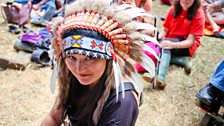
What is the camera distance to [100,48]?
112 centimetres

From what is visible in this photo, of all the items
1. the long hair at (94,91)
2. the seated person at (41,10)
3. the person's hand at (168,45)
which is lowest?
the long hair at (94,91)

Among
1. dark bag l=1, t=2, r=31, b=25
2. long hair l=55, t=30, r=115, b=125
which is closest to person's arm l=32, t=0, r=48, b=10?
dark bag l=1, t=2, r=31, b=25

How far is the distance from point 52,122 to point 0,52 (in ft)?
6.53

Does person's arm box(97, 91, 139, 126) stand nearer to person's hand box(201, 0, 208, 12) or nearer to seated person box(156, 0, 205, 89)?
seated person box(156, 0, 205, 89)

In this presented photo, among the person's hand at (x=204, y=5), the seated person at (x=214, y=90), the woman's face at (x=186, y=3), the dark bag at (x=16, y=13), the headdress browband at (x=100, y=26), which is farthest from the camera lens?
the dark bag at (x=16, y=13)

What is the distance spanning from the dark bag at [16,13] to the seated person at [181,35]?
178cm

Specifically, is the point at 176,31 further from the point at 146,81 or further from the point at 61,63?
the point at 61,63

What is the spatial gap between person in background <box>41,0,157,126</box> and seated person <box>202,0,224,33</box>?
9.15 ft

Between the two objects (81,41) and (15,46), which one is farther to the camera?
(15,46)

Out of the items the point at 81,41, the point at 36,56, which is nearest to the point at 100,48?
the point at 81,41

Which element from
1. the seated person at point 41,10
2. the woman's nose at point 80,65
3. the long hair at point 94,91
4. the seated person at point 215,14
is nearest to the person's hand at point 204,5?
the seated person at point 215,14

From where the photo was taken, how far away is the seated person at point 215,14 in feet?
12.4

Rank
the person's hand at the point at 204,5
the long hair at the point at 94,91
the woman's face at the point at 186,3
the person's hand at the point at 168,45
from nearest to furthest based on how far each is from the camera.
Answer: the long hair at the point at 94,91, the woman's face at the point at 186,3, the person's hand at the point at 168,45, the person's hand at the point at 204,5

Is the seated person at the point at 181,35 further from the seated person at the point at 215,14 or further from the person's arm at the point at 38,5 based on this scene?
the person's arm at the point at 38,5
